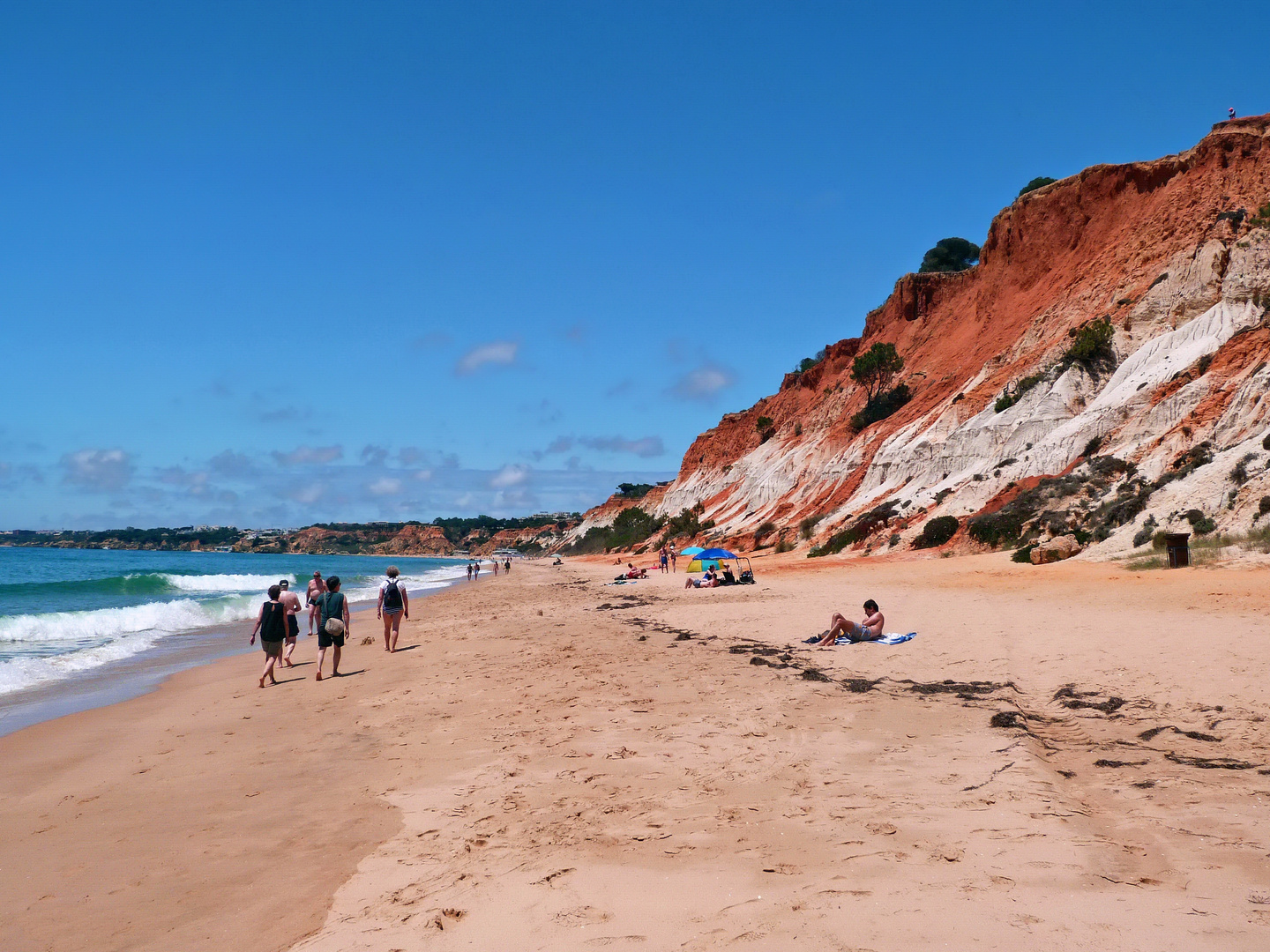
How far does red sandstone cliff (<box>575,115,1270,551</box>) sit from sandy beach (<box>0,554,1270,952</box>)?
12.2 m

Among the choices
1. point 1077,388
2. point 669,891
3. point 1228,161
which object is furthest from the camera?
point 1228,161

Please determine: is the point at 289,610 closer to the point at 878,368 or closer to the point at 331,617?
the point at 331,617

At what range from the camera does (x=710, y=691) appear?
859 centimetres

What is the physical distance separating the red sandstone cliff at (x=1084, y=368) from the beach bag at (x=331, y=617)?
17.1 m

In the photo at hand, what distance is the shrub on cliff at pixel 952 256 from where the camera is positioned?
7325cm

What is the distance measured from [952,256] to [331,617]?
73444 mm

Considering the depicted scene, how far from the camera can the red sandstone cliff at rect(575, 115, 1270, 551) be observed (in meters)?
22.2

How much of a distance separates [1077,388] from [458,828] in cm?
3387

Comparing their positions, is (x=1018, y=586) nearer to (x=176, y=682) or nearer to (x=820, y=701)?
(x=820, y=701)

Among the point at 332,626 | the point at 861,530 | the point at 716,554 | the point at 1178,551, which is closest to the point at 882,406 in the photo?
the point at 861,530

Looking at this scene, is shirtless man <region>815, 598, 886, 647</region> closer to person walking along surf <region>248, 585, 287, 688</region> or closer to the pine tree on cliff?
person walking along surf <region>248, 585, 287, 688</region>

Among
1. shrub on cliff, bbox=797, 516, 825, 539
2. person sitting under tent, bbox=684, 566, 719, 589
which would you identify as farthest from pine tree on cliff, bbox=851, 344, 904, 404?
person sitting under tent, bbox=684, 566, 719, 589

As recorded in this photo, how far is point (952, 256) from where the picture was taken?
7350 cm

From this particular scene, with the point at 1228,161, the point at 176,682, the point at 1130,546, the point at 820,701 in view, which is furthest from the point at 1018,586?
the point at 1228,161
